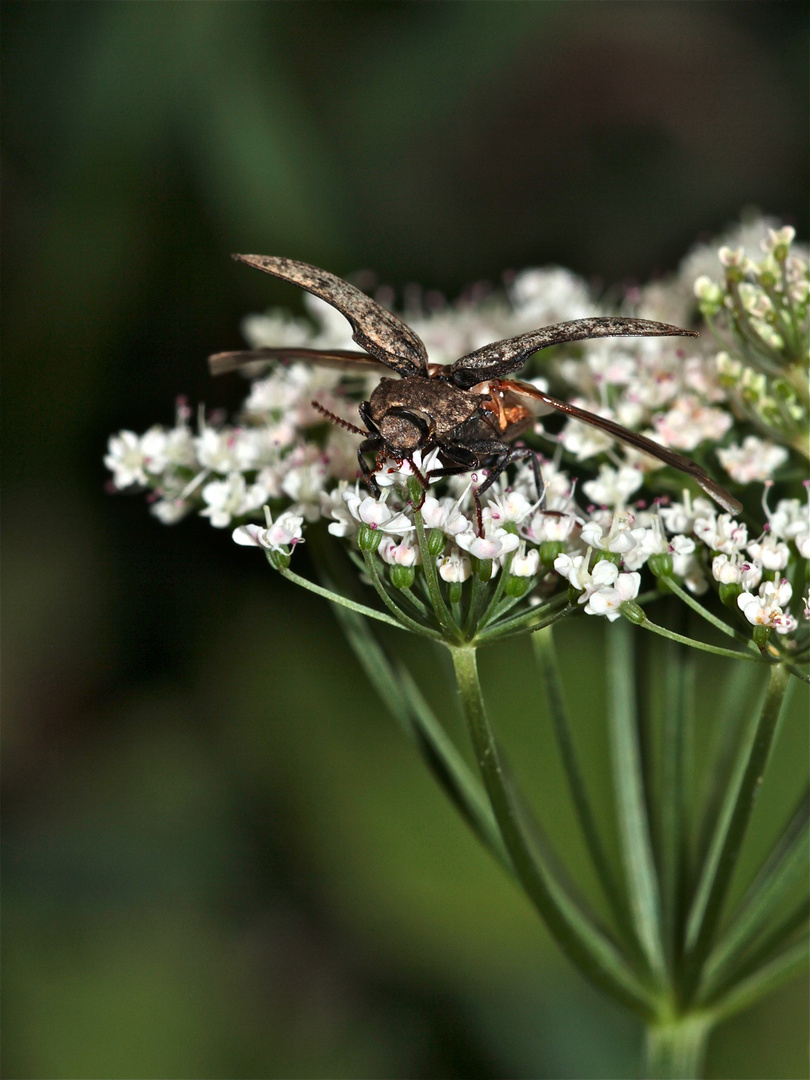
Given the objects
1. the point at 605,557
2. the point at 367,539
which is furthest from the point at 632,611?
the point at 367,539

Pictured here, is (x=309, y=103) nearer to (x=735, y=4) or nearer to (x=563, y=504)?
(x=735, y=4)

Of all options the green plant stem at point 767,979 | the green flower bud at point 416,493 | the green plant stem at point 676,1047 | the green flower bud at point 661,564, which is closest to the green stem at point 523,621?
the green flower bud at point 661,564

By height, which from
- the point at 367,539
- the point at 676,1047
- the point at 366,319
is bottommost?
the point at 676,1047

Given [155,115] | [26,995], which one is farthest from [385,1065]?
[155,115]

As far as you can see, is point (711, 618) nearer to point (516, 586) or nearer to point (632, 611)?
point (632, 611)

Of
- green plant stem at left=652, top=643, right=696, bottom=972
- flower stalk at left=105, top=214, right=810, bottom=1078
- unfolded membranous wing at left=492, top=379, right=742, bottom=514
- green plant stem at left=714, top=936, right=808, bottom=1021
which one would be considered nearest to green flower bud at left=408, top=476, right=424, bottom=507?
flower stalk at left=105, top=214, right=810, bottom=1078

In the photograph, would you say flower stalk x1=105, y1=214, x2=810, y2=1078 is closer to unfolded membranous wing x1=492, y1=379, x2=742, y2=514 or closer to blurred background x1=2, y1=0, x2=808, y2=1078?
unfolded membranous wing x1=492, y1=379, x2=742, y2=514

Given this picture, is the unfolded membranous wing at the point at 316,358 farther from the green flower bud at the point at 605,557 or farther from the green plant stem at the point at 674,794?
the green plant stem at the point at 674,794
